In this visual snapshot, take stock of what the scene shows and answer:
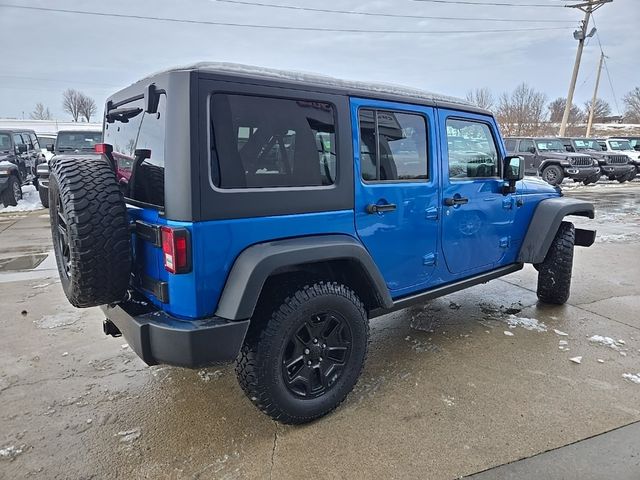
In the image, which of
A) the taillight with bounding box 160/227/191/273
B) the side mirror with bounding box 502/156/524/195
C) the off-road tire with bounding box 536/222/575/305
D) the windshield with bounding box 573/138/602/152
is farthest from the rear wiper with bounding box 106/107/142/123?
the windshield with bounding box 573/138/602/152

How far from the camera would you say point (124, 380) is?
10.2 ft

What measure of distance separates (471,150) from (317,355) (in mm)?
2088

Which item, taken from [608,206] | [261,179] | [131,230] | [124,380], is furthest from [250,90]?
[608,206]

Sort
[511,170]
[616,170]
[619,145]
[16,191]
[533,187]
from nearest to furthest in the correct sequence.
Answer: [511,170] < [533,187] < [16,191] < [616,170] < [619,145]

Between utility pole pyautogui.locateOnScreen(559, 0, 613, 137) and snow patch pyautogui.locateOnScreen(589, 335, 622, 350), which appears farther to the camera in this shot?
utility pole pyautogui.locateOnScreen(559, 0, 613, 137)

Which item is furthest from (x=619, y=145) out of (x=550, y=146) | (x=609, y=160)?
(x=550, y=146)

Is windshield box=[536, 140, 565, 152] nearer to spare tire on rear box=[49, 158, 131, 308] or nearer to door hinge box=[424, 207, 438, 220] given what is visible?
door hinge box=[424, 207, 438, 220]

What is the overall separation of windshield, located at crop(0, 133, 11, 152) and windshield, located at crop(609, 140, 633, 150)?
2269cm

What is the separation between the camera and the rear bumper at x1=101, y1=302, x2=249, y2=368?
7.00 feet

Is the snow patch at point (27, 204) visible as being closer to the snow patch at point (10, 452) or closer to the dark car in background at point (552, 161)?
the snow patch at point (10, 452)

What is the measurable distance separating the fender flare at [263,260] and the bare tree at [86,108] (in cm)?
7359

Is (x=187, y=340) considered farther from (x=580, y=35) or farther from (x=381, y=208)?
(x=580, y=35)

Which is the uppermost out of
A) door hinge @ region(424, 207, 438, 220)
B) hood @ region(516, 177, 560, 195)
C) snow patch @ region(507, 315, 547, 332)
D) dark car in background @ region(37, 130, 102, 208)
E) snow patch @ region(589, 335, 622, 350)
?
dark car in background @ region(37, 130, 102, 208)

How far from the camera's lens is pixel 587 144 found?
18.8 meters
